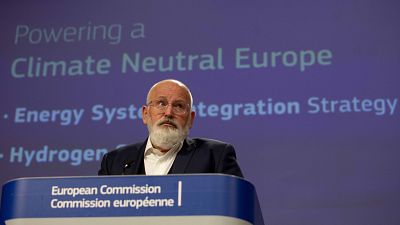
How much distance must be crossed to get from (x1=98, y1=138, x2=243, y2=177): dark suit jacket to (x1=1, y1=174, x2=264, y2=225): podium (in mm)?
586

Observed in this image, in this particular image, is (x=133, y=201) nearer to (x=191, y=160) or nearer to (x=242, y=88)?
(x=191, y=160)

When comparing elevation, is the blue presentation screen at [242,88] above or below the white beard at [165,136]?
above

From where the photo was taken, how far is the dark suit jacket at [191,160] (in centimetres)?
224

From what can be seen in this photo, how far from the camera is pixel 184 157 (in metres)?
2.27

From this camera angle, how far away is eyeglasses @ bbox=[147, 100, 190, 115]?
2326 mm

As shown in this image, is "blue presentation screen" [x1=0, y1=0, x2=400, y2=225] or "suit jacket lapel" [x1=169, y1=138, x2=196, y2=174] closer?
"suit jacket lapel" [x1=169, y1=138, x2=196, y2=174]

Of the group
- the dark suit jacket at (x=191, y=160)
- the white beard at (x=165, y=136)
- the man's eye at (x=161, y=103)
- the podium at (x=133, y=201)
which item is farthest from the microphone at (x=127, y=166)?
the podium at (x=133, y=201)

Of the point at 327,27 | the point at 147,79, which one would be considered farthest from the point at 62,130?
the point at 327,27

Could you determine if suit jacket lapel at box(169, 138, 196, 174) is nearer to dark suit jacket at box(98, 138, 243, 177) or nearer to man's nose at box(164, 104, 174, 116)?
dark suit jacket at box(98, 138, 243, 177)

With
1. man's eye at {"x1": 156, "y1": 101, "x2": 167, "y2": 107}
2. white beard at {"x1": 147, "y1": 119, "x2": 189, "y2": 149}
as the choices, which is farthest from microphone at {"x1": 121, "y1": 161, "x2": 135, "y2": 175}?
man's eye at {"x1": 156, "y1": 101, "x2": 167, "y2": 107}

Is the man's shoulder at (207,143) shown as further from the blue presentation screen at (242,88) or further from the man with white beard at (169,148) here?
the blue presentation screen at (242,88)

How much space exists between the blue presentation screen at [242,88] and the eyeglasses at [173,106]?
1537 mm

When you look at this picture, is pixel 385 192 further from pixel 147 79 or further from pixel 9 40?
pixel 9 40

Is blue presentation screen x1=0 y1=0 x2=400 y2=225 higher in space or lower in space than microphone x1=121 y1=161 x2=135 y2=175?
higher
